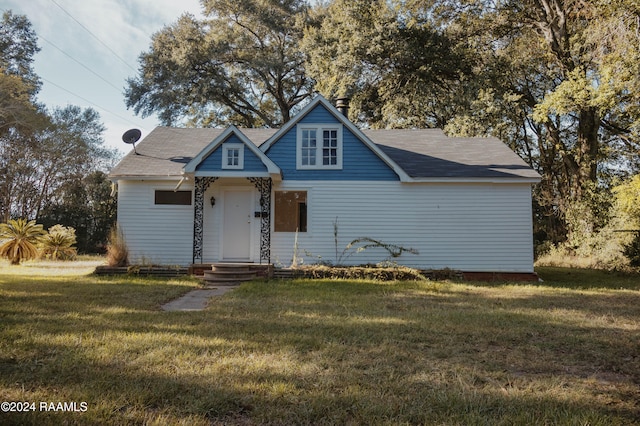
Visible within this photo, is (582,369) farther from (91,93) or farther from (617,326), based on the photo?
(91,93)

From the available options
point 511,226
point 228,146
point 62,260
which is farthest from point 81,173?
point 511,226

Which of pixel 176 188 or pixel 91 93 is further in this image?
pixel 91 93

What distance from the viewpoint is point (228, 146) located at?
11922mm

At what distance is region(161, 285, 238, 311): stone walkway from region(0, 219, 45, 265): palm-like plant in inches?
321

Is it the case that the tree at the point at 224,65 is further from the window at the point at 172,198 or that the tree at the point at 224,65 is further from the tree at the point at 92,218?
the window at the point at 172,198

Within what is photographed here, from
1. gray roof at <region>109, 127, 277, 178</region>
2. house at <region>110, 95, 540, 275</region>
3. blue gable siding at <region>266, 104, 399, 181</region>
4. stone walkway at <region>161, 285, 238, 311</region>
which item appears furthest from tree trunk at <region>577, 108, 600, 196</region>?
stone walkway at <region>161, 285, 238, 311</region>

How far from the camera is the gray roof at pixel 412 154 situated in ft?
41.5

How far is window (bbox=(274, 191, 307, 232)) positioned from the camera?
1278cm

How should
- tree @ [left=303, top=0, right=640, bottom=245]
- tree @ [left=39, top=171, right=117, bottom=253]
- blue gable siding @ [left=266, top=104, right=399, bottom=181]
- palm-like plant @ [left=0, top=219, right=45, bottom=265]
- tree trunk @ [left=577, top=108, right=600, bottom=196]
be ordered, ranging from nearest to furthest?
blue gable siding @ [left=266, top=104, right=399, bottom=181], palm-like plant @ [left=0, top=219, right=45, bottom=265], tree @ [left=303, top=0, right=640, bottom=245], tree trunk @ [left=577, top=108, right=600, bottom=196], tree @ [left=39, top=171, right=117, bottom=253]

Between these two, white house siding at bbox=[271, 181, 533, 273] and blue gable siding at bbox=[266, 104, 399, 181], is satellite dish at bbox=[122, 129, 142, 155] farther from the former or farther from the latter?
white house siding at bbox=[271, 181, 533, 273]

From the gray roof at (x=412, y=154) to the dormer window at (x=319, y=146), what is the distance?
182cm

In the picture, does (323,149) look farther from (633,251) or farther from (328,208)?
(633,251)

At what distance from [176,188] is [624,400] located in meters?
11.6

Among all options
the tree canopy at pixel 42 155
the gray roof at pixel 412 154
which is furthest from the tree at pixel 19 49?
the gray roof at pixel 412 154
